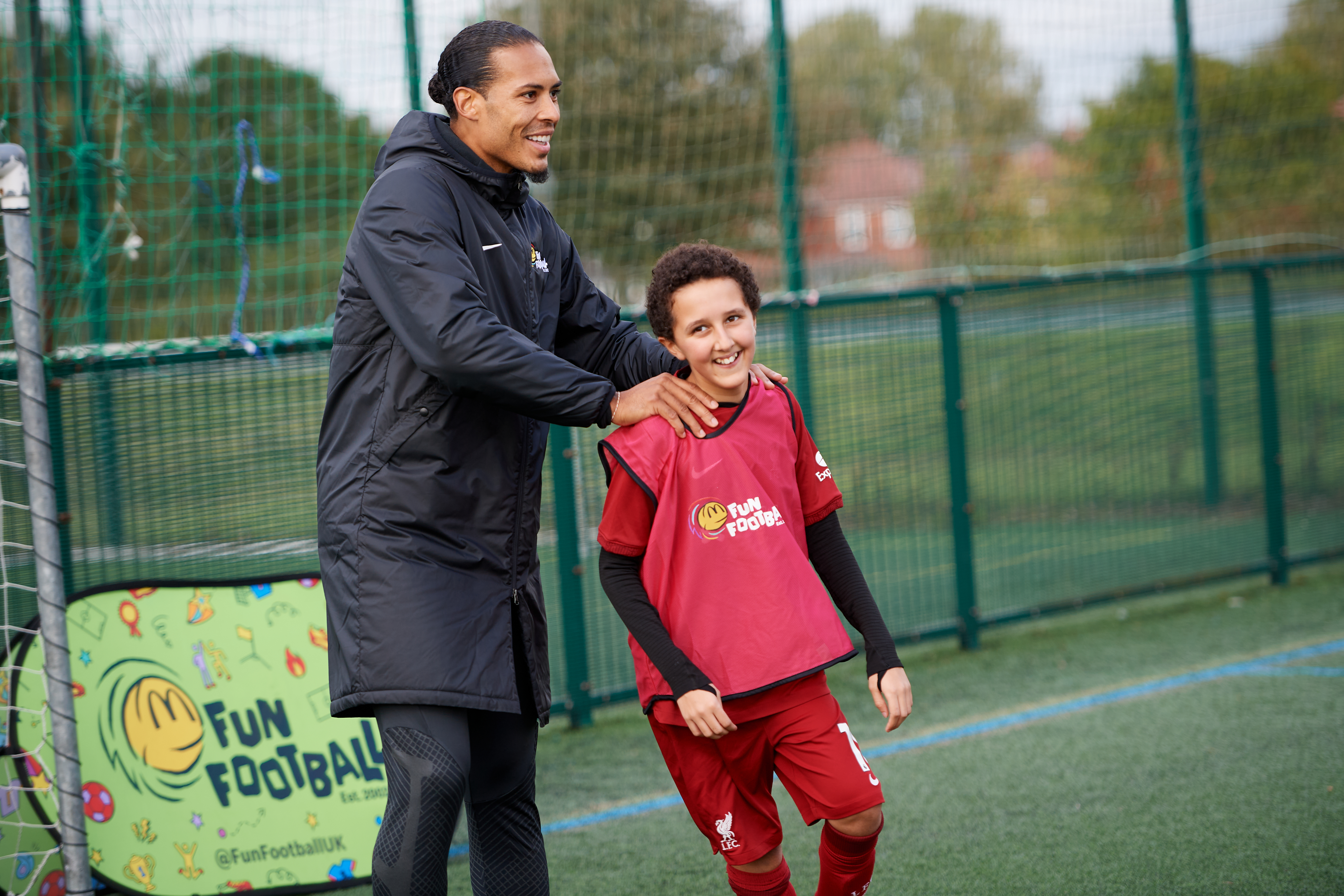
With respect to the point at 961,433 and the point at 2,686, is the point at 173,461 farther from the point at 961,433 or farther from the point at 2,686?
the point at 961,433

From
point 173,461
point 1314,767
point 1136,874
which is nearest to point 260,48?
point 173,461

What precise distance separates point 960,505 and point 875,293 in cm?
119

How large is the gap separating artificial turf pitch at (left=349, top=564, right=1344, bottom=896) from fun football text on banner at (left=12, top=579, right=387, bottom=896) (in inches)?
18.8

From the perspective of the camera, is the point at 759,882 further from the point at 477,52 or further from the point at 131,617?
the point at 131,617

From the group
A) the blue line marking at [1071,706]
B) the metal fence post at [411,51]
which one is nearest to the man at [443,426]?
the blue line marking at [1071,706]

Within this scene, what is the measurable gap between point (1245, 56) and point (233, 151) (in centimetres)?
759

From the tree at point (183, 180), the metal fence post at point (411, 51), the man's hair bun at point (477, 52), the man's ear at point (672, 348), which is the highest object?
the metal fence post at point (411, 51)

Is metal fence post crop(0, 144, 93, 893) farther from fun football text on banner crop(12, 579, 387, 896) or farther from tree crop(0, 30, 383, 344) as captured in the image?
tree crop(0, 30, 383, 344)

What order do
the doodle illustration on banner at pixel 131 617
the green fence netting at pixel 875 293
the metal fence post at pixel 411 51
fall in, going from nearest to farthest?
the doodle illustration on banner at pixel 131 617
the green fence netting at pixel 875 293
the metal fence post at pixel 411 51

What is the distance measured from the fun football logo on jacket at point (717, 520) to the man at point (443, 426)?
0.53 ft

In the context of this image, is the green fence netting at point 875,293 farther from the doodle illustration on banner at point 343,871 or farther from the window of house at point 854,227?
the doodle illustration on banner at point 343,871

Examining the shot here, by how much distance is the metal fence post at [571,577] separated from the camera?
511 centimetres

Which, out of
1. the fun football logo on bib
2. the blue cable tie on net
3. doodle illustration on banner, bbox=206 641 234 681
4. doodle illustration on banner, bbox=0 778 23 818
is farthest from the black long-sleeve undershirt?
the blue cable tie on net

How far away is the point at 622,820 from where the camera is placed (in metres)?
4.05
